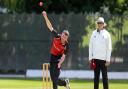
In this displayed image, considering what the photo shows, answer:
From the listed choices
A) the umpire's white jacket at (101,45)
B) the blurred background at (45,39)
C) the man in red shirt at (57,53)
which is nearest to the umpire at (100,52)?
the umpire's white jacket at (101,45)

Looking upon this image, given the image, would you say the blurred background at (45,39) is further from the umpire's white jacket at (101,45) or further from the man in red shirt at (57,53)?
the umpire's white jacket at (101,45)

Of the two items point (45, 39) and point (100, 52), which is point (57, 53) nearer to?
point (100, 52)

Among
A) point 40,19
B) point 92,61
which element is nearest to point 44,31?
point 40,19

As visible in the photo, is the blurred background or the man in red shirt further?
the blurred background

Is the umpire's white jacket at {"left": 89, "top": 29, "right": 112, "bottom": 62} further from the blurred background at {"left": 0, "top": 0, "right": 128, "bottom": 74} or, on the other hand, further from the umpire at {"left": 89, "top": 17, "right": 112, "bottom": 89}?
the blurred background at {"left": 0, "top": 0, "right": 128, "bottom": 74}

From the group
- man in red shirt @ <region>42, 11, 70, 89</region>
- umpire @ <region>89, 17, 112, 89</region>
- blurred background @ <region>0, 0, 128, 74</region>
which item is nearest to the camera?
umpire @ <region>89, 17, 112, 89</region>

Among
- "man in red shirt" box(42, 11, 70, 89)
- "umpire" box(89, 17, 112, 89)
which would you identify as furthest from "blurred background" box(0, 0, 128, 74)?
"umpire" box(89, 17, 112, 89)

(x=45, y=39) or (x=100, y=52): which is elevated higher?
(x=100, y=52)

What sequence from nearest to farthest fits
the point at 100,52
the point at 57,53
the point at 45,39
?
the point at 100,52
the point at 57,53
the point at 45,39

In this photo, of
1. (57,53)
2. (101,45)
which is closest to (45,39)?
(57,53)

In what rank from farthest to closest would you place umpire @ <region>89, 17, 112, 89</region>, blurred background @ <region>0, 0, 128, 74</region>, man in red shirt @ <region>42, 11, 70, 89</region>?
blurred background @ <region>0, 0, 128, 74</region> → man in red shirt @ <region>42, 11, 70, 89</region> → umpire @ <region>89, 17, 112, 89</region>

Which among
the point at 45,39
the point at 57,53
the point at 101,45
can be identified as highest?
the point at 101,45

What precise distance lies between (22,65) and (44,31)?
2.08 m

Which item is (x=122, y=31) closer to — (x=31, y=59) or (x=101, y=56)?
(x=31, y=59)
